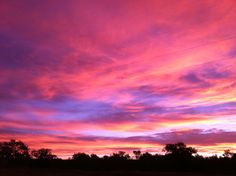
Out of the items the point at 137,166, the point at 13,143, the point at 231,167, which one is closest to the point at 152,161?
the point at 137,166

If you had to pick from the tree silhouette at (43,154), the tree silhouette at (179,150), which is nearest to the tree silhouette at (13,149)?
the tree silhouette at (43,154)

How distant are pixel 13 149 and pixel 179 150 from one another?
1587 inches

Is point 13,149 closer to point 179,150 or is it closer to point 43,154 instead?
point 43,154

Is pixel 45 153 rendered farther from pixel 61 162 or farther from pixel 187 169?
pixel 187 169

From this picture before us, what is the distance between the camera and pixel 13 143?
297ft

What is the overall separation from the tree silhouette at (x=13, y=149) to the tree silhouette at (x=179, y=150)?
34029 millimetres

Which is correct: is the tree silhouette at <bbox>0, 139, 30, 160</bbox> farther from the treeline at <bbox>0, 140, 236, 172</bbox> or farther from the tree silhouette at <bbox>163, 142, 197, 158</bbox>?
the tree silhouette at <bbox>163, 142, 197, 158</bbox>

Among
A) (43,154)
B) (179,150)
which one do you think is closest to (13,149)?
(43,154)

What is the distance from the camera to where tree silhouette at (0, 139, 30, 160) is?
8900 cm

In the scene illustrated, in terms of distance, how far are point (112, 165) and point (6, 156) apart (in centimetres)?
3013

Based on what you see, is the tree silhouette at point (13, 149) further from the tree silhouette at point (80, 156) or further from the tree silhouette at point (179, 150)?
the tree silhouette at point (179, 150)

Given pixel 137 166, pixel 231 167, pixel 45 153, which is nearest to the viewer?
pixel 231 167

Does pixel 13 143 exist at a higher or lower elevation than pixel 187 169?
higher

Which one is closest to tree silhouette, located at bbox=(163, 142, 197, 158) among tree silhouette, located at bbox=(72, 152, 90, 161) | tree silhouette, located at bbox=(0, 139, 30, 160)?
tree silhouette, located at bbox=(72, 152, 90, 161)
